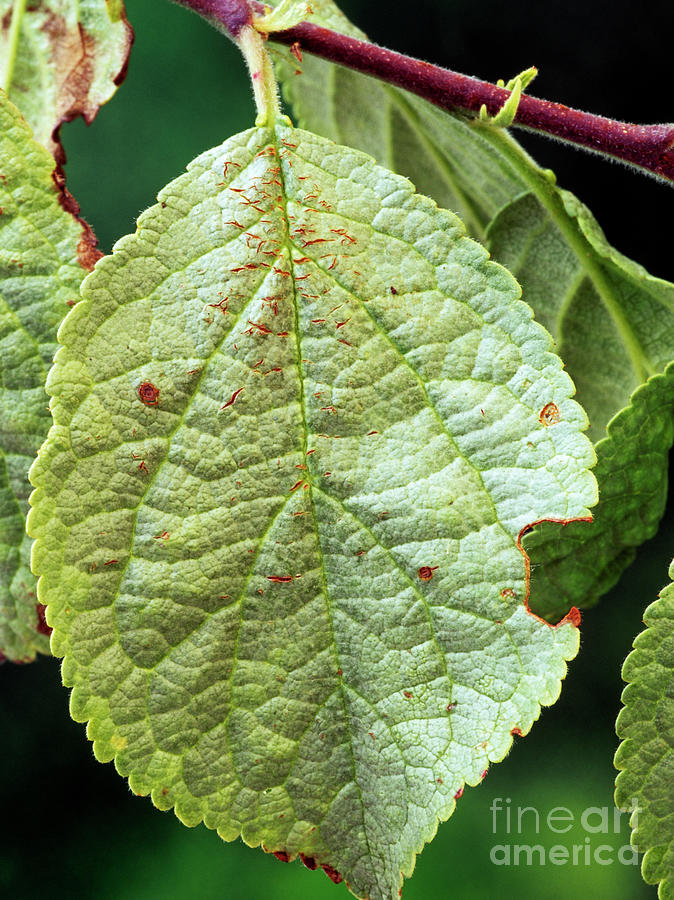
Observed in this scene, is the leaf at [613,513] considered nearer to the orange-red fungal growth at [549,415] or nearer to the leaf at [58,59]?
the orange-red fungal growth at [549,415]

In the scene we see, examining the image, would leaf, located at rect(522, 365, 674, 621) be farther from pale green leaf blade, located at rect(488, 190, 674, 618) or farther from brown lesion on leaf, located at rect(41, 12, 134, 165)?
brown lesion on leaf, located at rect(41, 12, 134, 165)

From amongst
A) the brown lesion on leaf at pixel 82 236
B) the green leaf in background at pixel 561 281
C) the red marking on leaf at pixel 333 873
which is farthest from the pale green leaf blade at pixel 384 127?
the red marking on leaf at pixel 333 873

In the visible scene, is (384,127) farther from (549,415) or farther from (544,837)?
(544,837)

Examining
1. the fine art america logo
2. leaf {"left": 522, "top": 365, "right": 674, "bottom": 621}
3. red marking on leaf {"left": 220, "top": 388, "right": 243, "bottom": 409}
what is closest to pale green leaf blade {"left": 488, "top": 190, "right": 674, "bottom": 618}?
leaf {"left": 522, "top": 365, "right": 674, "bottom": 621}

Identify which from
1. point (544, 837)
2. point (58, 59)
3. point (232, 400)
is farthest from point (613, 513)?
point (544, 837)

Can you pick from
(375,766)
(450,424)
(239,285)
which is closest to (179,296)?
(239,285)
